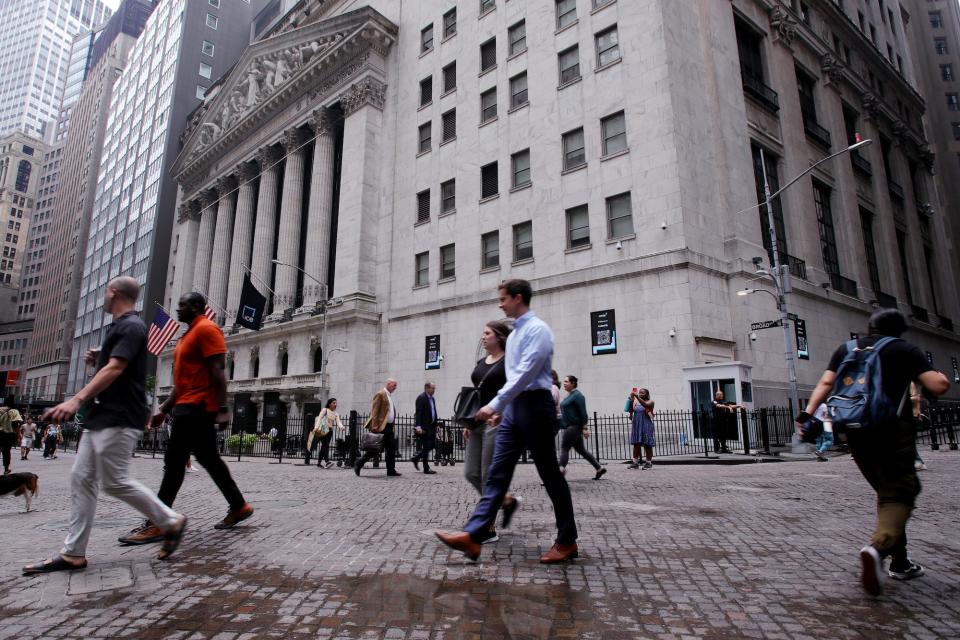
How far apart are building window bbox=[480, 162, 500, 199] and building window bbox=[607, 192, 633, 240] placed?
22.3 feet

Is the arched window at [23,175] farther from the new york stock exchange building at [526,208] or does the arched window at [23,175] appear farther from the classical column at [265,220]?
the classical column at [265,220]

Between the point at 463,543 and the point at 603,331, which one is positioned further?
the point at 603,331

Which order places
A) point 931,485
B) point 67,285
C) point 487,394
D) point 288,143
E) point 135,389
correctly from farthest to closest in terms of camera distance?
point 67,285 < point 288,143 < point 931,485 < point 487,394 < point 135,389

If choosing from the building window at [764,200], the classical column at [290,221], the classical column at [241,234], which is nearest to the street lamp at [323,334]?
the classical column at [290,221]

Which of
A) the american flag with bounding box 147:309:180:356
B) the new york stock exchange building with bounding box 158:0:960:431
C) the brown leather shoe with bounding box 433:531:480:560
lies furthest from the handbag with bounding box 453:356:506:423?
the american flag with bounding box 147:309:180:356

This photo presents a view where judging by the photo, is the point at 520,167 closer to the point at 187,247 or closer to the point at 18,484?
the point at 18,484

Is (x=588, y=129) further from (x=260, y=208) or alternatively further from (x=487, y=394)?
(x=260, y=208)

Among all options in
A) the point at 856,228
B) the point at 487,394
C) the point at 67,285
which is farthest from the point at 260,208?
the point at 67,285

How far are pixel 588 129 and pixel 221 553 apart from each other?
952 inches

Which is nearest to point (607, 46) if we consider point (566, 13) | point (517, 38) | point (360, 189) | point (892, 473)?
point (566, 13)

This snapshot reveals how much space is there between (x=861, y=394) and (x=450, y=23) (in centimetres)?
3485

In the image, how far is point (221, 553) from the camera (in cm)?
448

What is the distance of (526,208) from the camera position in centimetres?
2689

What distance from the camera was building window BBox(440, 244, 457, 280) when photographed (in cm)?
2989
